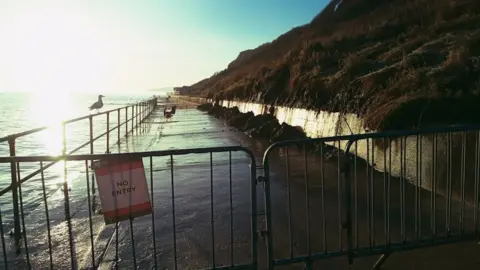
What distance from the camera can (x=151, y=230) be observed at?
20.0 feet

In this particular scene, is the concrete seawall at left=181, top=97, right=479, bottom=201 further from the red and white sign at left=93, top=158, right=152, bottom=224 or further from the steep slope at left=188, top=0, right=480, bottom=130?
the red and white sign at left=93, top=158, right=152, bottom=224

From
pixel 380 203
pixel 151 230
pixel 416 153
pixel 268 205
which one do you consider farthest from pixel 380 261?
pixel 151 230

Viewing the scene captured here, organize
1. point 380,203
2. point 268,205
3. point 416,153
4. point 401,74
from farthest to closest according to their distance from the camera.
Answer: point 401,74
point 380,203
point 416,153
point 268,205

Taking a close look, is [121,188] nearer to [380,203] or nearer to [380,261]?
[380,261]

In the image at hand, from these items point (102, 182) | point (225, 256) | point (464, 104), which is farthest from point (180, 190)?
point (464, 104)

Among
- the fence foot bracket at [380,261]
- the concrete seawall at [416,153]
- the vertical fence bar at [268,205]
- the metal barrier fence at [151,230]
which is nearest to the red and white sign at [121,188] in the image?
the metal barrier fence at [151,230]

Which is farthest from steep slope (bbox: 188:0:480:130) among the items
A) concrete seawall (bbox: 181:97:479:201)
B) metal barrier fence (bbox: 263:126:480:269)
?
metal barrier fence (bbox: 263:126:480:269)

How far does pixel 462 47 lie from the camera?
34.8 feet

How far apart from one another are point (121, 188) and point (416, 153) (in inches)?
151

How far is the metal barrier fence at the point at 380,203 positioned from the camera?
468cm

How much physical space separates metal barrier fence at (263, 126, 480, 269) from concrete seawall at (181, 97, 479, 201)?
0.01 m

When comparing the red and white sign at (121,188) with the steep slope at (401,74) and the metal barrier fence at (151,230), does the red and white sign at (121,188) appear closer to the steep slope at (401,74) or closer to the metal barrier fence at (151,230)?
the metal barrier fence at (151,230)

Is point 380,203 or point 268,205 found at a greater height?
point 268,205

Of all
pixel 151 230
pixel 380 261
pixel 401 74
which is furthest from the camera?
pixel 401 74
